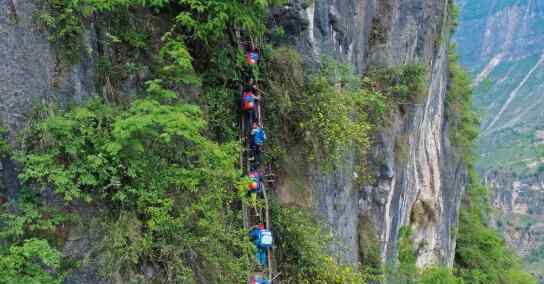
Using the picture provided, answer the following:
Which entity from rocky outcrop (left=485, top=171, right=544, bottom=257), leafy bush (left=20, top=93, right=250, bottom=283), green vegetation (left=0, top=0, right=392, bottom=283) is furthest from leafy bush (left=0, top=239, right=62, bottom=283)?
rocky outcrop (left=485, top=171, right=544, bottom=257)

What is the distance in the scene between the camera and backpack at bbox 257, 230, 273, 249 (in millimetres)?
5641

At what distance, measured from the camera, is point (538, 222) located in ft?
293

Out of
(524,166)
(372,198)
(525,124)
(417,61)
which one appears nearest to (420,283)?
(372,198)

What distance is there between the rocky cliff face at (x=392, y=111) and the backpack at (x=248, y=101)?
3.77ft

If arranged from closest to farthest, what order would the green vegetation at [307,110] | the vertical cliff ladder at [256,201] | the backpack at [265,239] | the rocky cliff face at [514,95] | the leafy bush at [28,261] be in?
the leafy bush at [28,261]
the backpack at [265,239]
the vertical cliff ladder at [256,201]
the green vegetation at [307,110]
the rocky cliff face at [514,95]

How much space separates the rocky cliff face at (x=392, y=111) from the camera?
14.7 feet

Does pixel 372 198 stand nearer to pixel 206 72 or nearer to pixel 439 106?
pixel 206 72

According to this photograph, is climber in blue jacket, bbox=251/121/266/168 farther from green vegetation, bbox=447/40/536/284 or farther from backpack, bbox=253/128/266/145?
green vegetation, bbox=447/40/536/284

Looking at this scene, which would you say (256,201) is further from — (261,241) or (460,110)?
(460,110)

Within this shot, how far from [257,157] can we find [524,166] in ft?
372

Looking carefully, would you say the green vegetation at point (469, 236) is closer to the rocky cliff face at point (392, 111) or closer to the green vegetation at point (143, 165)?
the rocky cliff face at point (392, 111)

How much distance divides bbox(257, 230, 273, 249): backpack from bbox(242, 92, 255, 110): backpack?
5.47 feet

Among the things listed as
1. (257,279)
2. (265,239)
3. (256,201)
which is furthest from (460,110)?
(257,279)

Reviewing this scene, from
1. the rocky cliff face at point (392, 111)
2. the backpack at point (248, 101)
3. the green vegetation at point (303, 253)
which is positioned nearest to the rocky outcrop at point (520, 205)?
the rocky cliff face at point (392, 111)
